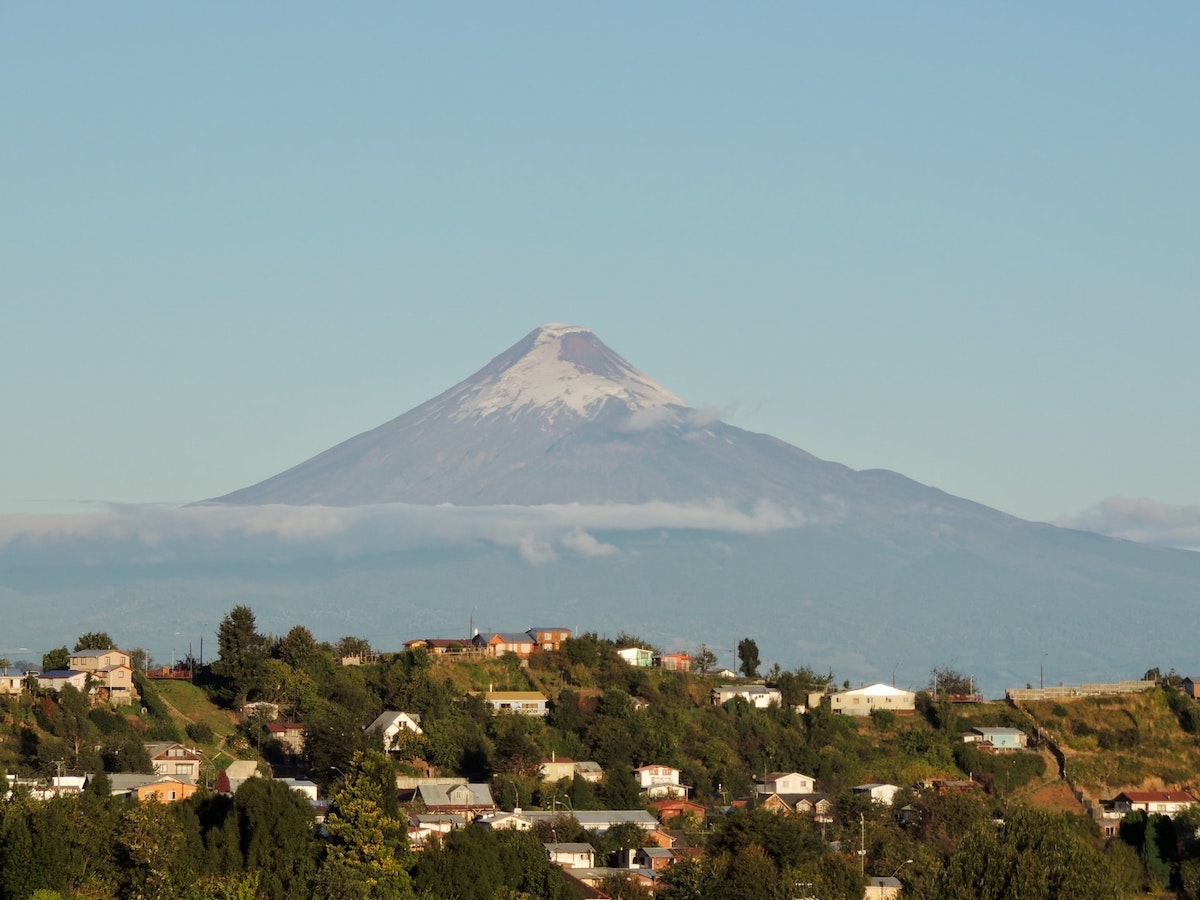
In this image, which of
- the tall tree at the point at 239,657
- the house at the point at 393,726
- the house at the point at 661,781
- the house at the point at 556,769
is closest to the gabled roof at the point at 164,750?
the house at the point at 393,726

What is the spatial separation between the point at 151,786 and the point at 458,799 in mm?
11642

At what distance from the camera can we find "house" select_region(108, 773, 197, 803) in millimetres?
78250

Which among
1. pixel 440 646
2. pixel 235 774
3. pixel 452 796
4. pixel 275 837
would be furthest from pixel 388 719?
pixel 275 837

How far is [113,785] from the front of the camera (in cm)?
7919

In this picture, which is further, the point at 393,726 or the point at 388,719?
the point at 388,719

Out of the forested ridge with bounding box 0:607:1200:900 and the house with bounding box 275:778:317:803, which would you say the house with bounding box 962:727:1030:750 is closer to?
the forested ridge with bounding box 0:607:1200:900

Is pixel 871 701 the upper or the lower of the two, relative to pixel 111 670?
lower

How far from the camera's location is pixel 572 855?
253ft

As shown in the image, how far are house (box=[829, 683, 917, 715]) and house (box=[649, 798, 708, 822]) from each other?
58.0ft

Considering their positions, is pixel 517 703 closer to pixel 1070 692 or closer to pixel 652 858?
pixel 652 858

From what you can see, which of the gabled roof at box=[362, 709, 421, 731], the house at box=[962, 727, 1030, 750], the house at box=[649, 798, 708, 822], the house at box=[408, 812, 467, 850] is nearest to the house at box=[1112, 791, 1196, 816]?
the house at box=[962, 727, 1030, 750]

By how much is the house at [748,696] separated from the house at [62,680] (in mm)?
29388

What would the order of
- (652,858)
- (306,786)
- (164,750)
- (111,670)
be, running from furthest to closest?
(111,670) → (164,750) → (306,786) → (652,858)

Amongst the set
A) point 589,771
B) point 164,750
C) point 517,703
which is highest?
point 517,703
